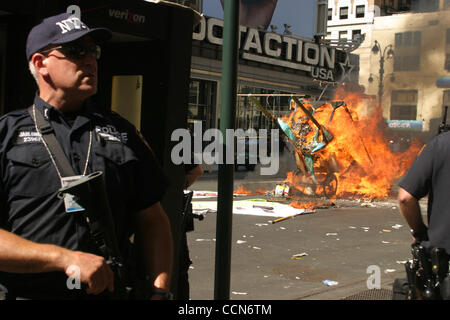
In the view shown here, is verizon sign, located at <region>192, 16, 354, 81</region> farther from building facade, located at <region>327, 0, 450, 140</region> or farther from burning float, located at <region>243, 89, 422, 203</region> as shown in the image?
burning float, located at <region>243, 89, 422, 203</region>

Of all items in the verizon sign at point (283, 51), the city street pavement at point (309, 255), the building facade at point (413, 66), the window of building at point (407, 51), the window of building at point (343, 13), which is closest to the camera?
the city street pavement at point (309, 255)

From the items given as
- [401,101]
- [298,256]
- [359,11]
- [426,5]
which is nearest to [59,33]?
[298,256]

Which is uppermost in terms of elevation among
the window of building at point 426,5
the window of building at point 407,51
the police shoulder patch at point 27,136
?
the window of building at point 426,5

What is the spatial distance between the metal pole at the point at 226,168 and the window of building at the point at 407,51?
14.9 m

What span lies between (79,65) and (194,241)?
6684mm

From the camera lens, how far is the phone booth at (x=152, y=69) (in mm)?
3822

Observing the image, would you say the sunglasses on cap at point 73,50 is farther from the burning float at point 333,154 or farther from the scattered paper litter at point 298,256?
the burning float at point 333,154

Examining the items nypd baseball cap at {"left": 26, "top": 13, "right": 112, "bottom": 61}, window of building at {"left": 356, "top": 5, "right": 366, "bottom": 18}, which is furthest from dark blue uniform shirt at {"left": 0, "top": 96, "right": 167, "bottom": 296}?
window of building at {"left": 356, "top": 5, "right": 366, "bottom": 18}

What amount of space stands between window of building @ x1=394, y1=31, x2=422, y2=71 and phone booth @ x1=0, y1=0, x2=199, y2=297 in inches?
566

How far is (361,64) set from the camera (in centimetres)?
3228

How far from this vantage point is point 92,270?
6.16 feet

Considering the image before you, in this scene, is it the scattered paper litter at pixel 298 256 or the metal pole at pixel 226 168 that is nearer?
the metal pole at pixel 226 168

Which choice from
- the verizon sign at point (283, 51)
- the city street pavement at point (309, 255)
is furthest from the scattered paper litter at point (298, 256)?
the verizon sign at point (283, 51)

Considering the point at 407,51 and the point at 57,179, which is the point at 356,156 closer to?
the point at 407,51
